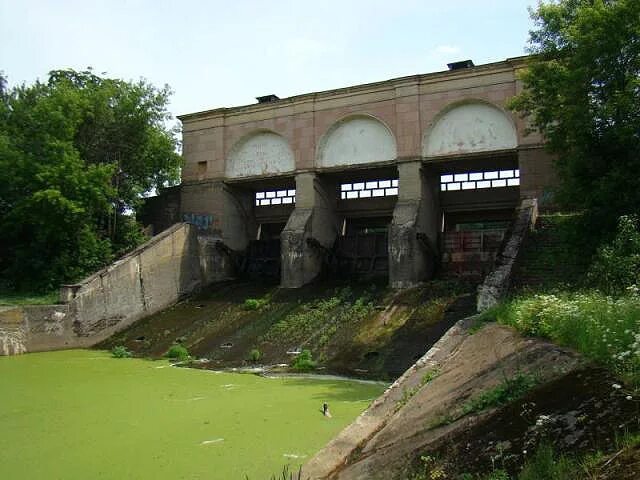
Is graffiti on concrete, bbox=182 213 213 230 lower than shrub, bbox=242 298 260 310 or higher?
higher

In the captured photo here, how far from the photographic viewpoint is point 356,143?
18.8 m

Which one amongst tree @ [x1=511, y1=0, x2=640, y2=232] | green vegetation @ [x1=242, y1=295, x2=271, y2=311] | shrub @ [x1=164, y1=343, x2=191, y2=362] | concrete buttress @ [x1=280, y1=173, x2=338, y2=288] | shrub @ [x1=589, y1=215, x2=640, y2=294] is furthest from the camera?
concrete buttress @ [x1=280, y1=173, x2=338, y2=288]

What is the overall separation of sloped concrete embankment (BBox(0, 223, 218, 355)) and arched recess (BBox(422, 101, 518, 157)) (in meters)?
8.35

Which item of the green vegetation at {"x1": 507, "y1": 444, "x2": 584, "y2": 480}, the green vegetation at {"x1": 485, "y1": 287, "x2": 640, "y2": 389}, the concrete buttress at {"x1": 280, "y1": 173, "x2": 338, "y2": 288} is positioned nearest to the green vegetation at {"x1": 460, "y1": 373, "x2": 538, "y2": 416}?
the green vegetation at {"x1": 485, "y1": 287, "x2": 640, "y2": 389}

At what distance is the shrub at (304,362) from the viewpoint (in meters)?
11.9

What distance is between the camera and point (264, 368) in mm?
12172

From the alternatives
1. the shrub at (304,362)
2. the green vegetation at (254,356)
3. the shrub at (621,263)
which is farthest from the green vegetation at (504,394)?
the green vegetation at (254,356)

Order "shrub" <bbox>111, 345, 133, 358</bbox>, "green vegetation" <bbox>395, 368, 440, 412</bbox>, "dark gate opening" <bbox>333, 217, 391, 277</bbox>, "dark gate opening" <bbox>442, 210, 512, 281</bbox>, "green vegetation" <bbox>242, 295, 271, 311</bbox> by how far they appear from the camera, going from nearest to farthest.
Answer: "green vegetation" <bbox>395, 368, 440, 412</bbox>, "shrub" <bbox>111, 345, 133, 358</bbox>, "green vegetation" <bbox>242, 295, 271, 311</bbox>, "dark gate opening" <bbox>442, 210, 512, 281</bbox>, "dark gate opening" <bbox>333, 217, 391, 277</bbox>

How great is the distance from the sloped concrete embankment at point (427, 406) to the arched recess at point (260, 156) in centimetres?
1382

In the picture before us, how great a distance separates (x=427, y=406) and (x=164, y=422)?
374 centimetres

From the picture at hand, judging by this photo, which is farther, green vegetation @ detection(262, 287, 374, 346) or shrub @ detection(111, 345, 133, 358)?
shrub @ detection(111, 345, 133, 358)

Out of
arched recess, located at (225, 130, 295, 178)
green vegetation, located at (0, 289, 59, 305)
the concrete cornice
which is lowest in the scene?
green vegetation, located at (0, 289, 59, 305)

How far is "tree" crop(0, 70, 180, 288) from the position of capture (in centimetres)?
1731

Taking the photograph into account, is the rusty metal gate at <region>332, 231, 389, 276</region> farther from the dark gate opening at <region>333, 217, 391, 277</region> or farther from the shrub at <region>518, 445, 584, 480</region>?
the shrub at <region>518, 445, 584, 480</region>
